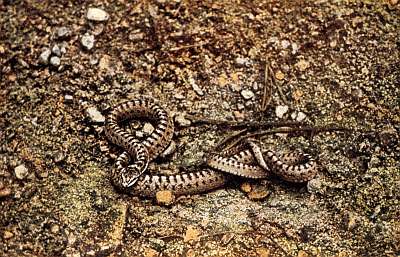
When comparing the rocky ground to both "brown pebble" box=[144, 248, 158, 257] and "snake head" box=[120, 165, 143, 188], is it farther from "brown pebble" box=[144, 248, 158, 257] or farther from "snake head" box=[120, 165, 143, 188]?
"snake head" box=[120, 165, 143, 188]

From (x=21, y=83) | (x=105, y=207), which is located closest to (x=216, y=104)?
(x=105, y=207)

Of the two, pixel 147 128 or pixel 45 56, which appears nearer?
pixel 147 128

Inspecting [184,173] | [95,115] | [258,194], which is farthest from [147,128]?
[258,194]

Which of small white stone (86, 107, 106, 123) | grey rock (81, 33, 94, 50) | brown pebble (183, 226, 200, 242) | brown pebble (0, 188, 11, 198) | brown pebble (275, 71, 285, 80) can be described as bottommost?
brown pebble (0, 188, 11, 198)

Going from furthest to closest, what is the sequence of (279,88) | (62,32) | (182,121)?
(62,32) < (279,88) < (182,121)

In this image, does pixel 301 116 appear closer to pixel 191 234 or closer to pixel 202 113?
pixel 202 113

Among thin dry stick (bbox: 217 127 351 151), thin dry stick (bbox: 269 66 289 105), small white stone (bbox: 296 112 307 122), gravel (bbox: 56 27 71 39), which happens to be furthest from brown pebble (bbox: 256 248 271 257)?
gravel (bbox: 56 27 71 39)

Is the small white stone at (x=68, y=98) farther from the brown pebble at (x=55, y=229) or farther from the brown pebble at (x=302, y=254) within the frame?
the brown pebble at (x=302, y=254)
